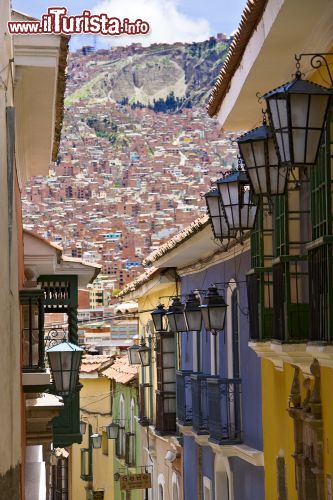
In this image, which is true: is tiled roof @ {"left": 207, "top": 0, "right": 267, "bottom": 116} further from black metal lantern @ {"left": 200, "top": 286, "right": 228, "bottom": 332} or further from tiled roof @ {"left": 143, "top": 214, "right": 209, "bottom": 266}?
black metal lantern @ {"left": 200, "top": 286, "right": 228, "bottom": 332}

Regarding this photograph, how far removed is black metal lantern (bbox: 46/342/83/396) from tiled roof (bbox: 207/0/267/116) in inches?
126

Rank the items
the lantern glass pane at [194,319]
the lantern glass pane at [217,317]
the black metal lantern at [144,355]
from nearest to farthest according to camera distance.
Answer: the lantern glass pane at [217,317], the lantern glass pane at [194,319], the black metal lantern at [144,355]

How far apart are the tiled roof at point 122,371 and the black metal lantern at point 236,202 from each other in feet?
60.1

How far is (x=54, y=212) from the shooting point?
114875 mm

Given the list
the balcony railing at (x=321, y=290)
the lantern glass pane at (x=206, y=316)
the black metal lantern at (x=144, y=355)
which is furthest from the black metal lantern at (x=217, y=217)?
the black metal lantern at (x=144, y=355)

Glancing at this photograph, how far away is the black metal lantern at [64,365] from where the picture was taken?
13.7 meters

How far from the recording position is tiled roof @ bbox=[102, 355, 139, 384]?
30.3m

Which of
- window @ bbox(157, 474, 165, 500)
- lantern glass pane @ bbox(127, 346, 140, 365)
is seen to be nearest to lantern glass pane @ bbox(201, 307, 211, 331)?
lantern glass pane @ bbox(127, 346, 140, 365)

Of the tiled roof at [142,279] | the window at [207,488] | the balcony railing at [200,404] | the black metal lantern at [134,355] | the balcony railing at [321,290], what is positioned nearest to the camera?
the balcony railing at [321,290]

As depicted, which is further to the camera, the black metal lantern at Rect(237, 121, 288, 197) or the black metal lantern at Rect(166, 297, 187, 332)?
the black metal lantern at Rect(166, 297, 187, 332)

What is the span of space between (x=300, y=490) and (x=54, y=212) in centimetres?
10447

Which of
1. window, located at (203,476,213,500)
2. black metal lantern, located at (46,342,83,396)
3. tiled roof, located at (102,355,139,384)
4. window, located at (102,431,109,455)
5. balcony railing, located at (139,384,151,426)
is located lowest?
window, located at (102,431,109,455)

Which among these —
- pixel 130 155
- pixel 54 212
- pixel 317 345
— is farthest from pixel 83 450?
pixel 130 155

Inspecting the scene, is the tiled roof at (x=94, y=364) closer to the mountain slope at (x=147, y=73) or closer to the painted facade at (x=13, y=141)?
the painted facade at (x=13, y=141)
